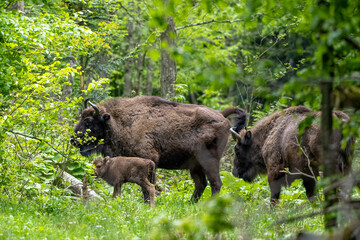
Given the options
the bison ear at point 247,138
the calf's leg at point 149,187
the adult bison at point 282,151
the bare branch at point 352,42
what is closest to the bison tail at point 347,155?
the adult bison at point 282,151

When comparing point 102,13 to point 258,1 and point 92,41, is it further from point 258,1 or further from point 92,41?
point 258,1

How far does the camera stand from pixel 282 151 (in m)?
9.65

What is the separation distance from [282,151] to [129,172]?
127 inches

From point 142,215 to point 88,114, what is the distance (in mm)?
4630

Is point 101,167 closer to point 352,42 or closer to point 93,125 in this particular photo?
point 93,125

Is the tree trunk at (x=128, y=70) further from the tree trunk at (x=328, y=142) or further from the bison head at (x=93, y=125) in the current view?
the tree trunk at (x=328, y=142)

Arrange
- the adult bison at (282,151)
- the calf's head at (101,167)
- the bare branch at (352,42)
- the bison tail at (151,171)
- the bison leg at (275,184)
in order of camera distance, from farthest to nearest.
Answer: the calf's head at (101,167)
the bison tail at (151,171)
the bison leg at (275,184)
the adult bison at (282,151)
the bare branch at (352,42)

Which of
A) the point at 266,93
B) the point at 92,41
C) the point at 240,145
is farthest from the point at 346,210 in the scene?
the point at 92,41

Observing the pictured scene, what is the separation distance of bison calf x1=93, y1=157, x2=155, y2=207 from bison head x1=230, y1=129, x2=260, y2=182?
2.18m

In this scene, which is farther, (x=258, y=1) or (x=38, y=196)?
(x=38, y=196)

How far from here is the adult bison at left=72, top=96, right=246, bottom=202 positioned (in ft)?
37.4

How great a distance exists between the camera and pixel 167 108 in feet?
39.0

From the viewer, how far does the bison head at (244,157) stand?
11336 mm

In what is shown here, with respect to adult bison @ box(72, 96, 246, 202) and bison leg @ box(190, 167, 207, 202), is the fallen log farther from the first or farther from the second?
bison leg @ box(190, 167, 207, 202)
